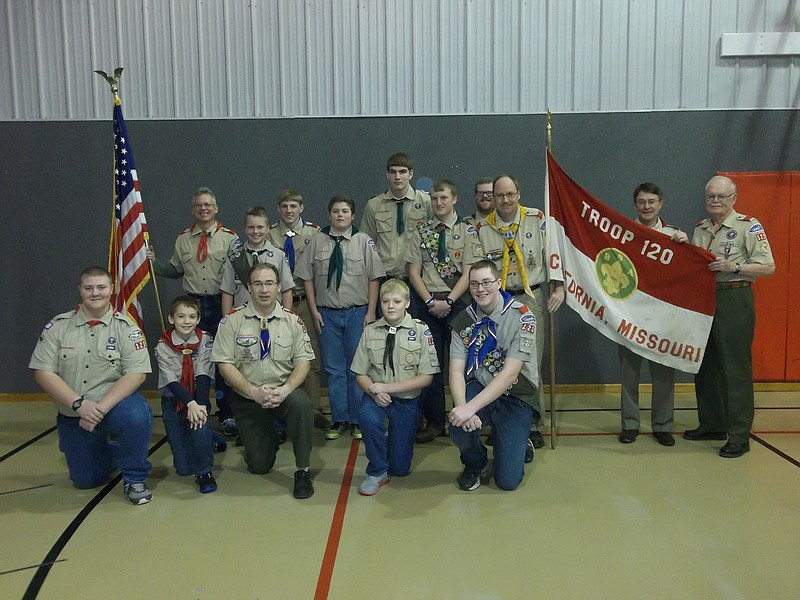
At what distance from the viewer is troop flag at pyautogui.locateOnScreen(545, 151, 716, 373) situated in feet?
13.4

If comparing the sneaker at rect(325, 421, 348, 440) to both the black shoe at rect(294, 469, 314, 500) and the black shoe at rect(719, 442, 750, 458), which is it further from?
the black shoe at rect(719, 442, 750, 458)

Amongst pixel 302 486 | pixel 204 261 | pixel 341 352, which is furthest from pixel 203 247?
pixel 302 486

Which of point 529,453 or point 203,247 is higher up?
point 203,247

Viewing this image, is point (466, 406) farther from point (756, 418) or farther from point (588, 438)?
point (756, 418)

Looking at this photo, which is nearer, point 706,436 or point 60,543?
point 60,543

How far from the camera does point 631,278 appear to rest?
418cm

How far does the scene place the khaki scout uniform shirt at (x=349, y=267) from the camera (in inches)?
175

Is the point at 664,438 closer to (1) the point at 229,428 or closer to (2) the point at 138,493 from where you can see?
(1) the point at 229,428

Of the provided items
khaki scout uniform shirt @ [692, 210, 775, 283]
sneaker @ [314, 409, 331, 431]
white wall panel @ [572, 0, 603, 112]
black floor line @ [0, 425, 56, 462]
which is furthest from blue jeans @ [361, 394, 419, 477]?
white wall panel @ [572, 0, 603, 112]

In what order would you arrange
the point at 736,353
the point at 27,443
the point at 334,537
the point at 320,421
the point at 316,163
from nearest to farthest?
the point at 334,537 → the point at 736,353 → the point at 27,443 → the point at 320,421 → the point at 316,163

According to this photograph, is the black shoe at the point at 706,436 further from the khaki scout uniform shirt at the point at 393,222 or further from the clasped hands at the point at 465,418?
the khaki scout uniform shirt at the point at 393,222

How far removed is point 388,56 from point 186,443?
3.61 metres

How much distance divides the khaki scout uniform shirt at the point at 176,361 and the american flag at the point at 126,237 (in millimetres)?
643

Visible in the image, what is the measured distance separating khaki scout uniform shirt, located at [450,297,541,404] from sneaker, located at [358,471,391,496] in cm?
76
